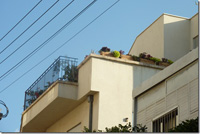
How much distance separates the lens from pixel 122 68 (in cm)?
2342

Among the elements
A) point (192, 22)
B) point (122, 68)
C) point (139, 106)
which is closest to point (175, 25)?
point (192, 22)

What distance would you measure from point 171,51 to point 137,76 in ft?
11.9

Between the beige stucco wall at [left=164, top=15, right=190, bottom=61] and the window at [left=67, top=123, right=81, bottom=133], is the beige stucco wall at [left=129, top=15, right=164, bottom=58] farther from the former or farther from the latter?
the window at [left=67, top=123, right=81, bottom=133]

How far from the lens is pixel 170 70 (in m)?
17.5

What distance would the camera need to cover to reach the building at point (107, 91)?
18422 mm

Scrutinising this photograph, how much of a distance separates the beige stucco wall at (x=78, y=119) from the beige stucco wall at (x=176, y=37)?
477cm

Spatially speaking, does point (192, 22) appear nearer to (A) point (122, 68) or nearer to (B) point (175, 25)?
(B) point (175, 25)

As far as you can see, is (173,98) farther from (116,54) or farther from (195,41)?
(195,41)

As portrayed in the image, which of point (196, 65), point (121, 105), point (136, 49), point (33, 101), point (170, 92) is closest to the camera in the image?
point (196, 65)

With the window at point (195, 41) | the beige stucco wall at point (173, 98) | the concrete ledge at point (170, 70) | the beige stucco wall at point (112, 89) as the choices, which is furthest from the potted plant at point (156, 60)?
the beige stucco wall at point (173, 98)

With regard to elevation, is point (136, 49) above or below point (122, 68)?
above

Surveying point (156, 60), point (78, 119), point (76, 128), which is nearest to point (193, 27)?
point (156, 60)

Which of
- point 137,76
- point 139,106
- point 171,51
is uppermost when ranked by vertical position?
point 171,51

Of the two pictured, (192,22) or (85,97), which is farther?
(192,22)
